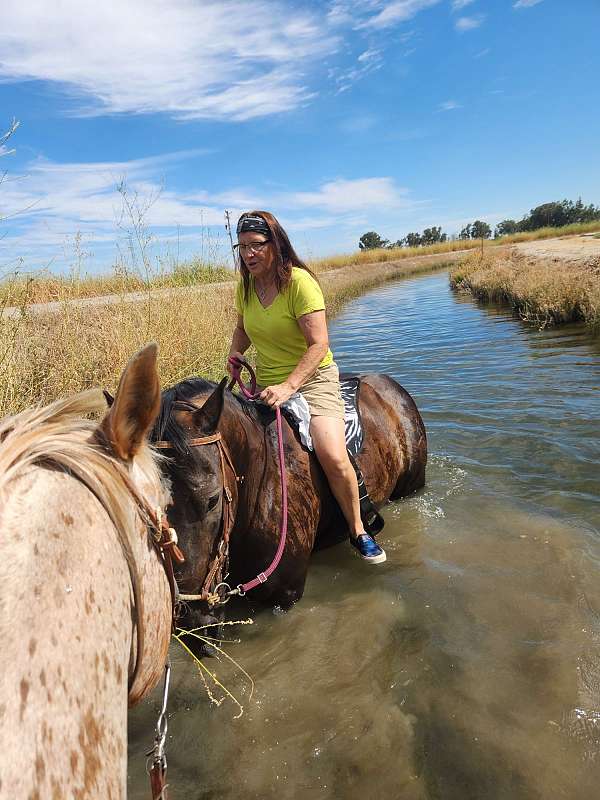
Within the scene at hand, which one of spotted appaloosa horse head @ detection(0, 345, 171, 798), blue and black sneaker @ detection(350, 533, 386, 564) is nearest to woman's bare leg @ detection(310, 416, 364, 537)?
blue and black sneaker @ detection(350, 533, 386, 564)

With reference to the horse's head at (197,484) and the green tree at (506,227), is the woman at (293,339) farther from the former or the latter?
the green tree at (506,227)

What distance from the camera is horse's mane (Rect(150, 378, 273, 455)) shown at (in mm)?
2057

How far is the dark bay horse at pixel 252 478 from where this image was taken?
6.97 feet

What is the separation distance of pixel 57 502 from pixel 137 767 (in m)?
2.12

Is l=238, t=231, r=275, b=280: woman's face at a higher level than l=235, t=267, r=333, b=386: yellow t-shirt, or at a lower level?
higher

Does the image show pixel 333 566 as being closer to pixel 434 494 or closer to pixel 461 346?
pixel 434 494

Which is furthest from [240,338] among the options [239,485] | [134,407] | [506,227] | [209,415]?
[506,227]

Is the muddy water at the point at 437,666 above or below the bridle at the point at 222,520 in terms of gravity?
below

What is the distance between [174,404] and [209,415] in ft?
0.60

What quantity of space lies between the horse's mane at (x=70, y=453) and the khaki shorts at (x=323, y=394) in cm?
212

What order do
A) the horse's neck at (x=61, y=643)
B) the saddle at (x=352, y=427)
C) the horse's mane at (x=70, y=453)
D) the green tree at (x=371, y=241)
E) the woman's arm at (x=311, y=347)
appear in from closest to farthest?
the horse's neck at (x=61, y=643), the horse's mane at (x=70, y=453), the woman's arm at (x=311, y=347), the saddle at (x=352, y=427), the green tree at (x=371, y=241)

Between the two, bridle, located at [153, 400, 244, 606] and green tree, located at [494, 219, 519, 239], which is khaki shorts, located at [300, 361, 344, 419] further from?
green tree, located at [494, 219, 519, 239]

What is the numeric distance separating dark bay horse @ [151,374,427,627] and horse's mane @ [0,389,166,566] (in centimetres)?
89

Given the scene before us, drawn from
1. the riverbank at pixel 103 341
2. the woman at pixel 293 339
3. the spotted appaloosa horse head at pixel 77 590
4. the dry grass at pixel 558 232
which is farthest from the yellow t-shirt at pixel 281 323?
the dry grass at pixel 558 232
